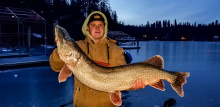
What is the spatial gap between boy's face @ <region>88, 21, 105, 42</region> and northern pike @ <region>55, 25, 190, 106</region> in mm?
588

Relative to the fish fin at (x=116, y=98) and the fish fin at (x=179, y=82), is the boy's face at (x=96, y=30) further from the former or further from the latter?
the fish fin at (x=179, y=82)

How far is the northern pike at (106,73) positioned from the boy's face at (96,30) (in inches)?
23.1

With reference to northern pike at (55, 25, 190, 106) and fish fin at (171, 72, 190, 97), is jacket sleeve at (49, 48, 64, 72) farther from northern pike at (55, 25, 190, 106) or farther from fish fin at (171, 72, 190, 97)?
fish fin at (171, 72, 190, 97)

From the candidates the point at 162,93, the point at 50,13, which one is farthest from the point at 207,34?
the point at 162,93

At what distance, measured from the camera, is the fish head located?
2.38 m

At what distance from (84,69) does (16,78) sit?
7402 mm

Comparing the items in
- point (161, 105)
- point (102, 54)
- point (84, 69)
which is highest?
point (102, 54)

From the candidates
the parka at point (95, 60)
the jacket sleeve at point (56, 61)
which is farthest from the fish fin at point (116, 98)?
the jacket sleeve at point (56, 61)

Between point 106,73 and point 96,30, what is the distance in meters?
0.80

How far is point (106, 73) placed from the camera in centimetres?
266

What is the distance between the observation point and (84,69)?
2.53m

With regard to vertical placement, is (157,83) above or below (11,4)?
below

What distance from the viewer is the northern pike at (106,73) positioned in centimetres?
242

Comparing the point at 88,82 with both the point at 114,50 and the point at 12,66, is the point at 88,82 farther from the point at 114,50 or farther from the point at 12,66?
the point at 12,66
